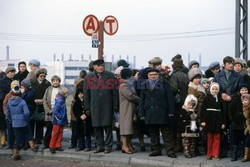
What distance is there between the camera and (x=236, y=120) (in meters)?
10.3

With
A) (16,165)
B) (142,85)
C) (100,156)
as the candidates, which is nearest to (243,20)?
(142,85)

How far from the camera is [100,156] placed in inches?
451

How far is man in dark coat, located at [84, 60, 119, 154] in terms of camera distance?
11734mm

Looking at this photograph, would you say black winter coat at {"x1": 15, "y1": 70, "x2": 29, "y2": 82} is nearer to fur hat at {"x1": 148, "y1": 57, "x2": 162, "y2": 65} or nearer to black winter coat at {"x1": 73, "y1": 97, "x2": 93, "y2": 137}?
black winter coat at {"x1": 73, "y1": 97, "x2": 93, "y2": 137}

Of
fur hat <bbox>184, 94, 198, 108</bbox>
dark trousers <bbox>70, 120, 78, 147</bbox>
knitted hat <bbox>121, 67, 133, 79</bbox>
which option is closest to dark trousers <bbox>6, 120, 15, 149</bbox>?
dark trousers <bbox>70, 120, 78, 147</bbox>

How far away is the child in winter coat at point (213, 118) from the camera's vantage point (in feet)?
34.2

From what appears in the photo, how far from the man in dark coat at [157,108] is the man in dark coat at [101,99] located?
95 cm

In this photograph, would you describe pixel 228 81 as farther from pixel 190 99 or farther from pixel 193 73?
pixel 190 99

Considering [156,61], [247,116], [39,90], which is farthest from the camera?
[39,90]

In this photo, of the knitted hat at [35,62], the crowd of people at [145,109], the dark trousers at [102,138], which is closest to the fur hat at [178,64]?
the crowd of people at [145,109]

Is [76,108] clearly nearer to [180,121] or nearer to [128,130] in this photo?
[128,130]

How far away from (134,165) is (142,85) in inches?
67.9

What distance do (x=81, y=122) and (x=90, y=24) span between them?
4.09 m

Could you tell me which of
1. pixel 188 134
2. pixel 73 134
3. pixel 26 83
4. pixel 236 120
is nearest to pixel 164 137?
pixel 188 134
